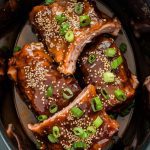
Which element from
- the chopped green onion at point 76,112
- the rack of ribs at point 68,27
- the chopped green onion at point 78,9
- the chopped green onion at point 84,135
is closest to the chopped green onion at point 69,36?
the rack of ribs at point 68,27

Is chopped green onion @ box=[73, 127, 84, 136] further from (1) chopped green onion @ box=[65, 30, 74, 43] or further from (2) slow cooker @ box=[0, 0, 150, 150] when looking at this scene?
(1) chopped green onion @ box=[65, 30, 74, 43]

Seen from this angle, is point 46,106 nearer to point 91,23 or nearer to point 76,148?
point 76,148

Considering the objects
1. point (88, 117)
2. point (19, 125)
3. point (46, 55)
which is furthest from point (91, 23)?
point (19, 125)

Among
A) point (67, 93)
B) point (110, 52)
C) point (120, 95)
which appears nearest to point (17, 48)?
point (67, 93)

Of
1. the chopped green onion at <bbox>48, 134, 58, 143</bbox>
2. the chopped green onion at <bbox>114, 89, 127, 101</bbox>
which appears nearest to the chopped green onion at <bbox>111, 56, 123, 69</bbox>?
the chopped green onion at <bbox>114, 89, 127, 101</bbox>

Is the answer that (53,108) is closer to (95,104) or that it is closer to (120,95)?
(95,104)

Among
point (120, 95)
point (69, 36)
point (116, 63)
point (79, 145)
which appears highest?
point (69, 36)
